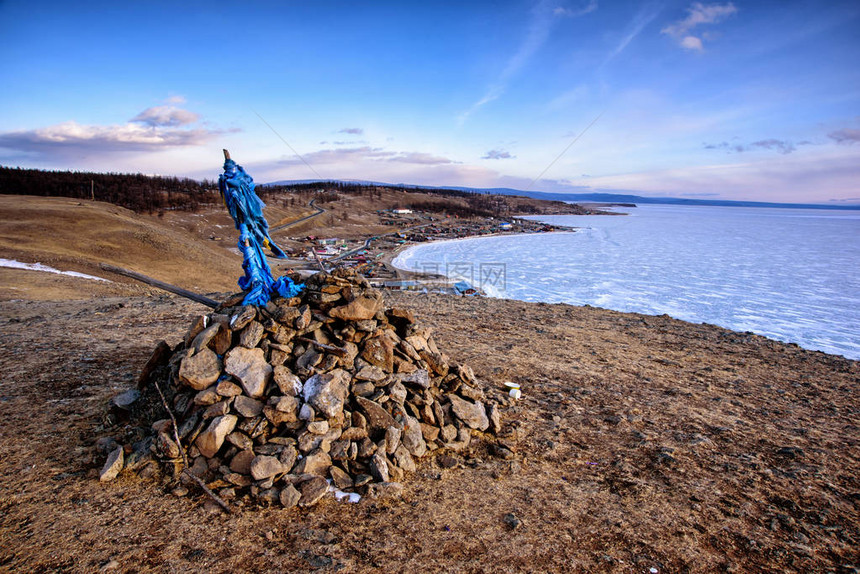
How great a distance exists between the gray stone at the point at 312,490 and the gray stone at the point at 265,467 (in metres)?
0.36

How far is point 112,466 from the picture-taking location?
5293 mm

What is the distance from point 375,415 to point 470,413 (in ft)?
5.68

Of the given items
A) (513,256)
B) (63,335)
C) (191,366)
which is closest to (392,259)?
(513,256)

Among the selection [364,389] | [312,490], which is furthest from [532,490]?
[312,490]

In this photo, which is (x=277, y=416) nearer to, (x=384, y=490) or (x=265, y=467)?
(x=265, y=467)

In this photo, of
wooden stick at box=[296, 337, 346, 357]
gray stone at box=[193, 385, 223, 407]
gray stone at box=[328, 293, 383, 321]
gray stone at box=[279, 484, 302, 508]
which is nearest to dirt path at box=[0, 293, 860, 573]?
gray stone at box=[279, 484, 302, 508]

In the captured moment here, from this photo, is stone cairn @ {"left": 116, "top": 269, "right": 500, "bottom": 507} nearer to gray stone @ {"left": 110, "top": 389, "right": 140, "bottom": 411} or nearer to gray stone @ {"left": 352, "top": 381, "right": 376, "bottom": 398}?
gray stone @ {"left": 352, "top": 381, "right": 376, "bottom": 398}

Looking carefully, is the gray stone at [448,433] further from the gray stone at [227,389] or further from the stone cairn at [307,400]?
the gray stone at [227,389]

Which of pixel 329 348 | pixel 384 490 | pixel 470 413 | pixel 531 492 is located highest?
pixel 329 348

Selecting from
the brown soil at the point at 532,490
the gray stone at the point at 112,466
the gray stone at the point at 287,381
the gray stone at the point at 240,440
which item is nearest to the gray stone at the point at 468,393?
the brown soil at the point at 532,490

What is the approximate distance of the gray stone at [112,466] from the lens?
5.25 m

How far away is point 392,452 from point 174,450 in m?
2.82

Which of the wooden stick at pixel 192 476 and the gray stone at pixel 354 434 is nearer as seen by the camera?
the wooden stick at pixel 192 476

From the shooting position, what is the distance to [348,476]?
17.7ft
